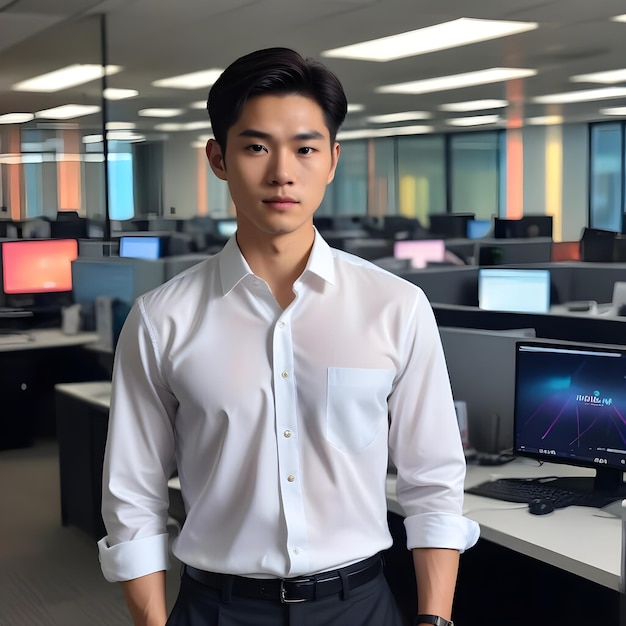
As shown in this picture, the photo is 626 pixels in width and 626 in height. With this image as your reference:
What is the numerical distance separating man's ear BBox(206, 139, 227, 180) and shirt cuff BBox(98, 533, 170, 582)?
1.73 feet

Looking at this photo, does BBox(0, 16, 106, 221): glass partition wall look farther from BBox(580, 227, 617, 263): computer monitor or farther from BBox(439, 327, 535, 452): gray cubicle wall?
BBox(580, 227, 617, 263): computer monitor

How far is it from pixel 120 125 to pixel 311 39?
43.6 inches

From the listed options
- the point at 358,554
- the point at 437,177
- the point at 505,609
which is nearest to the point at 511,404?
the point at 505,609

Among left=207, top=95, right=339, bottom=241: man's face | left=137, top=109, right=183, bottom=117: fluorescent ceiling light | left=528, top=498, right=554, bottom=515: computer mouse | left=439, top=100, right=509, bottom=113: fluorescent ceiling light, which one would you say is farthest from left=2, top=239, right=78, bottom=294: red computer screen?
left=207, top=95, right=339, bottom=241: man's face

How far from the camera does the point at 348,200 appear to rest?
5711mm

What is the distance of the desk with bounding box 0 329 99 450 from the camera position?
14.3ft

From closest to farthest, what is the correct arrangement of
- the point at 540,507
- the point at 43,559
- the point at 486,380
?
the point at 540,507
the point at 486,380
the point at 43,559

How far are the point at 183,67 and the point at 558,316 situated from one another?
103 inches

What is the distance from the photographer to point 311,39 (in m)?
4.95

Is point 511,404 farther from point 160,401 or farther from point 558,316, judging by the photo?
point 160,401

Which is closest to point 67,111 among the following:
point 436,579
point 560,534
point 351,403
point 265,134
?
point 560,534

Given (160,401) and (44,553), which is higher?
(160,401)

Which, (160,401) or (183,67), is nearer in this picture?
(160,401)

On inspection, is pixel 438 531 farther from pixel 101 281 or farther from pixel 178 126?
pixel 178 126
